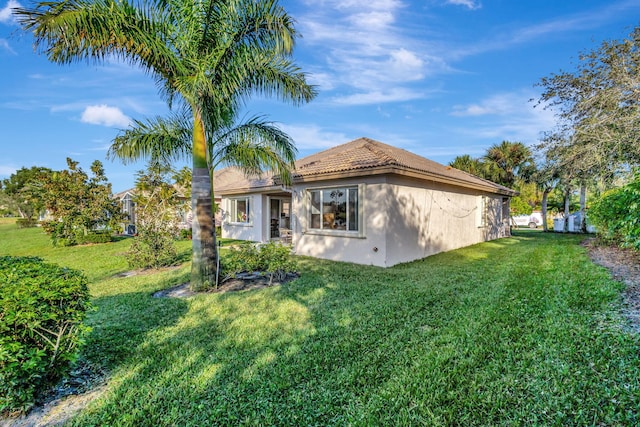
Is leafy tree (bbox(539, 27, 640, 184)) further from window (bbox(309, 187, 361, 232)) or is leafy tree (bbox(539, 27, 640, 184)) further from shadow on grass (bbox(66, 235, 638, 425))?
window (bbox(309, 187, 361, 232))

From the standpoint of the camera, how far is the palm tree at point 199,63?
5.80 m

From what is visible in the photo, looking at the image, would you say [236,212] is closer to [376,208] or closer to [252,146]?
[376,208]

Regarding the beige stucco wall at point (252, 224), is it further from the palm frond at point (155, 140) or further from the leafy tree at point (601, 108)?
the leafy tree at point (601, 108)

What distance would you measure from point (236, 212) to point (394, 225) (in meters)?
10.8

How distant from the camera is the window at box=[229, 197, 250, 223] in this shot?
55.5ft

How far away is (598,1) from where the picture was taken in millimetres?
9508

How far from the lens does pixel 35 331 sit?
9.23ft

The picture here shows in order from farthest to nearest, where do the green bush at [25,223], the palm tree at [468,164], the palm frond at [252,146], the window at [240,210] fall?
the green bush at [25,223]
the palm tree at [468,164]
the window at [240,210]
the palm frond at [252,146]

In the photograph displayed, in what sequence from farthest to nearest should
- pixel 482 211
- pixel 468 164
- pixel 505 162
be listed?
pixel 468 164 < pixel 505 162 < pixel 482 211

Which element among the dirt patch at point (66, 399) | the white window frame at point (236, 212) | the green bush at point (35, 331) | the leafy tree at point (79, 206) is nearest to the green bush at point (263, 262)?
the dirt patch at point (66, 399)

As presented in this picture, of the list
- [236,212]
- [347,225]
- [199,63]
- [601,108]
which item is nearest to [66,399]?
[199,63]

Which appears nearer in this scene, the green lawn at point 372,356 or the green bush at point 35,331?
Answer: the green bush at point 35,331

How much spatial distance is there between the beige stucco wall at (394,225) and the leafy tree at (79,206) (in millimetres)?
12679

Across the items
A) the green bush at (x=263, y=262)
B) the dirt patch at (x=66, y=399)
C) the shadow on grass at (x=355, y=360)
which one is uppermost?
the green bush at (x=263, y=262)
